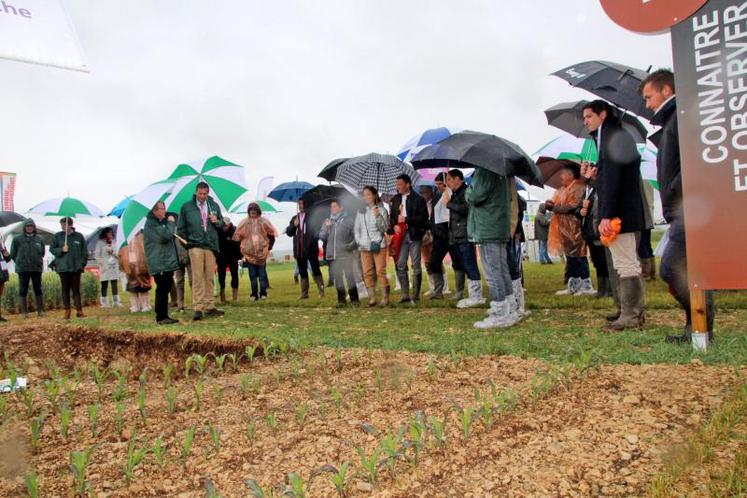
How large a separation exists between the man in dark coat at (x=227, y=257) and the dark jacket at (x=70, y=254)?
272 centimetres

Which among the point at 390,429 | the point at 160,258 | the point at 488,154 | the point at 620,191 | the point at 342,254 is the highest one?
the point at 488,154

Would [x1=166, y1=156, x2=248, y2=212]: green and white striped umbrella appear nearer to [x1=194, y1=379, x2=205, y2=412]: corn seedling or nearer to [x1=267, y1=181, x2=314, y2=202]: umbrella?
[x1=267, y1=181, x2=314, y2=202]: umbrella

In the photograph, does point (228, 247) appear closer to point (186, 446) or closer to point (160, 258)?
point (160, 258)

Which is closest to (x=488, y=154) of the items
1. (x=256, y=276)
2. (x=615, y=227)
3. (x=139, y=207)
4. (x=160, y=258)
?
(x=615, y=227)

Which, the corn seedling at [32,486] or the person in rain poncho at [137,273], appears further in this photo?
the person in rain poncho at [137,273]

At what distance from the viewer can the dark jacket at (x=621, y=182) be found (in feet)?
16.5

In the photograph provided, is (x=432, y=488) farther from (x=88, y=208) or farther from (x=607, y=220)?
(x=88, y=208)

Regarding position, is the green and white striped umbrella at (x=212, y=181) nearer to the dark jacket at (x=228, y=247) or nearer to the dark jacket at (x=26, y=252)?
the dark jacket at (x=228, y=247)

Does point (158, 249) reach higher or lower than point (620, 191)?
lower

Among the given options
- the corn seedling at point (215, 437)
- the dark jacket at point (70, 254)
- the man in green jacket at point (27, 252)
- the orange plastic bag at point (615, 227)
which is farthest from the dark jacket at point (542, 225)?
the corn seedling at point (215, 437)

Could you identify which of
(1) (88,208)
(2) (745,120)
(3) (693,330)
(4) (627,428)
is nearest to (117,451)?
(4) (627,428)

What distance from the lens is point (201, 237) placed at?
853 cm

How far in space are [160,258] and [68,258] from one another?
133 inches

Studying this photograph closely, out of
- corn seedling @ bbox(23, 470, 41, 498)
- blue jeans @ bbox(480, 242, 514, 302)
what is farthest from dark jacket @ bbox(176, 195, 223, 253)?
corn seedling @ bbox(23, 470, 41, 498)
